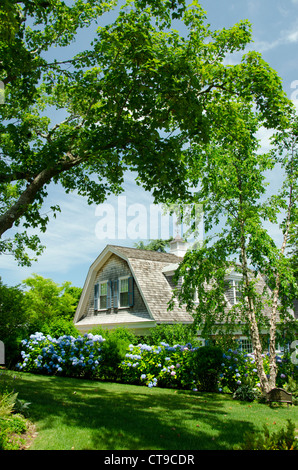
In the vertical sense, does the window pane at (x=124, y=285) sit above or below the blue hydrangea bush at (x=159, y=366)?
above

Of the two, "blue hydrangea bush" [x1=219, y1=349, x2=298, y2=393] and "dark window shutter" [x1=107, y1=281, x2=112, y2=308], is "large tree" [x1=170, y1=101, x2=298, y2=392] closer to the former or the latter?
"blue hydrangea bush" [x1=219, y1=349, x2=298, y2=393]

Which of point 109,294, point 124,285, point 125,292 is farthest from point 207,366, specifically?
point 109,294

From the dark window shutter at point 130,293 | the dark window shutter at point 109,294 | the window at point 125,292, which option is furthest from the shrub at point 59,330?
the dark window shutter at point 109,294

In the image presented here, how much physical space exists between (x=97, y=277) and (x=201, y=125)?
18352 mm

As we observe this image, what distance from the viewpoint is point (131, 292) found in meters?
21.7

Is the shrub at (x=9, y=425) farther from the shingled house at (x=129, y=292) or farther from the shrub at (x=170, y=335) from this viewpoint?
the shingled house at (x=129, y=292)

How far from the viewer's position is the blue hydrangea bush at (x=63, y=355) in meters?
15.2

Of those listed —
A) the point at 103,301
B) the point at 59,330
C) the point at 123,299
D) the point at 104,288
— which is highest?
the point at 104,288

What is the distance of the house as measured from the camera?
20359mm

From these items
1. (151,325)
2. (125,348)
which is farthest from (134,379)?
(151,325)

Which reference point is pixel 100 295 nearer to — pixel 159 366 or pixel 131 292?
pixel 131 292

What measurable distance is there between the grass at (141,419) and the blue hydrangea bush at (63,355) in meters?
3.51

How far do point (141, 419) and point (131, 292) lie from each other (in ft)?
46.8
